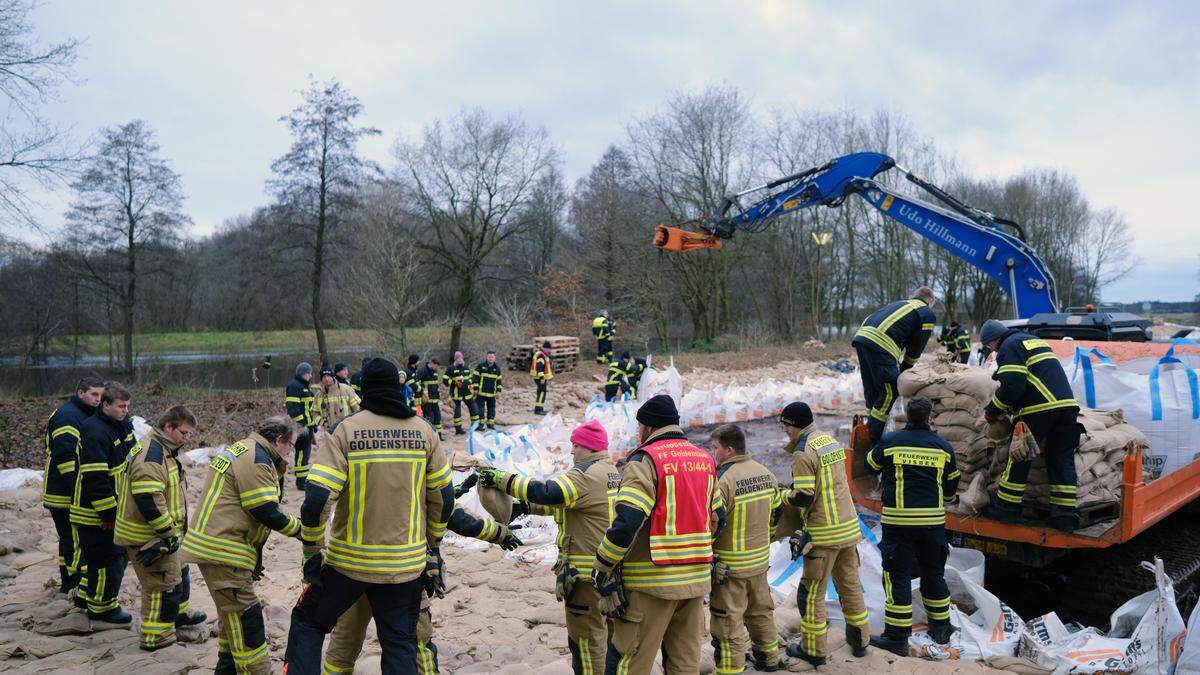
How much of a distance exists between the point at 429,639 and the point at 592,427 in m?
1.52

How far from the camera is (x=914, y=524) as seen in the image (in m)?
4.72

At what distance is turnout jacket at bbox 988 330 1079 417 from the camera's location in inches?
206

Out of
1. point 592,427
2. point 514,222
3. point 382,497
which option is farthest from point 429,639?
point 514,222

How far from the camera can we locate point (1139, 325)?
941 centimetres

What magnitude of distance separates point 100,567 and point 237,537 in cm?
174

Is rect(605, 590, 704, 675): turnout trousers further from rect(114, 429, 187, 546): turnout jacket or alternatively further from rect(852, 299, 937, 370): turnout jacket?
rect(852, 299, 937, 370): turnout jacket

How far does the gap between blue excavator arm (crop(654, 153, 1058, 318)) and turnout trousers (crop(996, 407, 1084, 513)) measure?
15.9ft

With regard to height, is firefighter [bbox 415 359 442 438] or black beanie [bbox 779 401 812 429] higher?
black beanie [bbox 779 401 812 429]

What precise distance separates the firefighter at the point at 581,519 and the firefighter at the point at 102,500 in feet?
9.48

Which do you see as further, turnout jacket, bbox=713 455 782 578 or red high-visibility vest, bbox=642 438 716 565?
turnout jacket, bbox=713 455 782 578

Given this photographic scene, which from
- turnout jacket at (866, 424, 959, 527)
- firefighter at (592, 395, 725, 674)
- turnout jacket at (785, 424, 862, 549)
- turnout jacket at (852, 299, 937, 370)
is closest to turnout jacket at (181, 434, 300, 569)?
firefighter at (592, 395, 725, 674)

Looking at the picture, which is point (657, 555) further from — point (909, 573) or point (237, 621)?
point (237, 621)

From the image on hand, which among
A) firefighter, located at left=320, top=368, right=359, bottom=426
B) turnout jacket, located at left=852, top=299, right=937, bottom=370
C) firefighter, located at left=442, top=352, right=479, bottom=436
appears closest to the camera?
turnout jacket, located at left=852, top=299, right=937, bottom=370

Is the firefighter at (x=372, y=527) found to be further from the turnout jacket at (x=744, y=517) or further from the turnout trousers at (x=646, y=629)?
the turnout jacket at (x=744, y=517)
